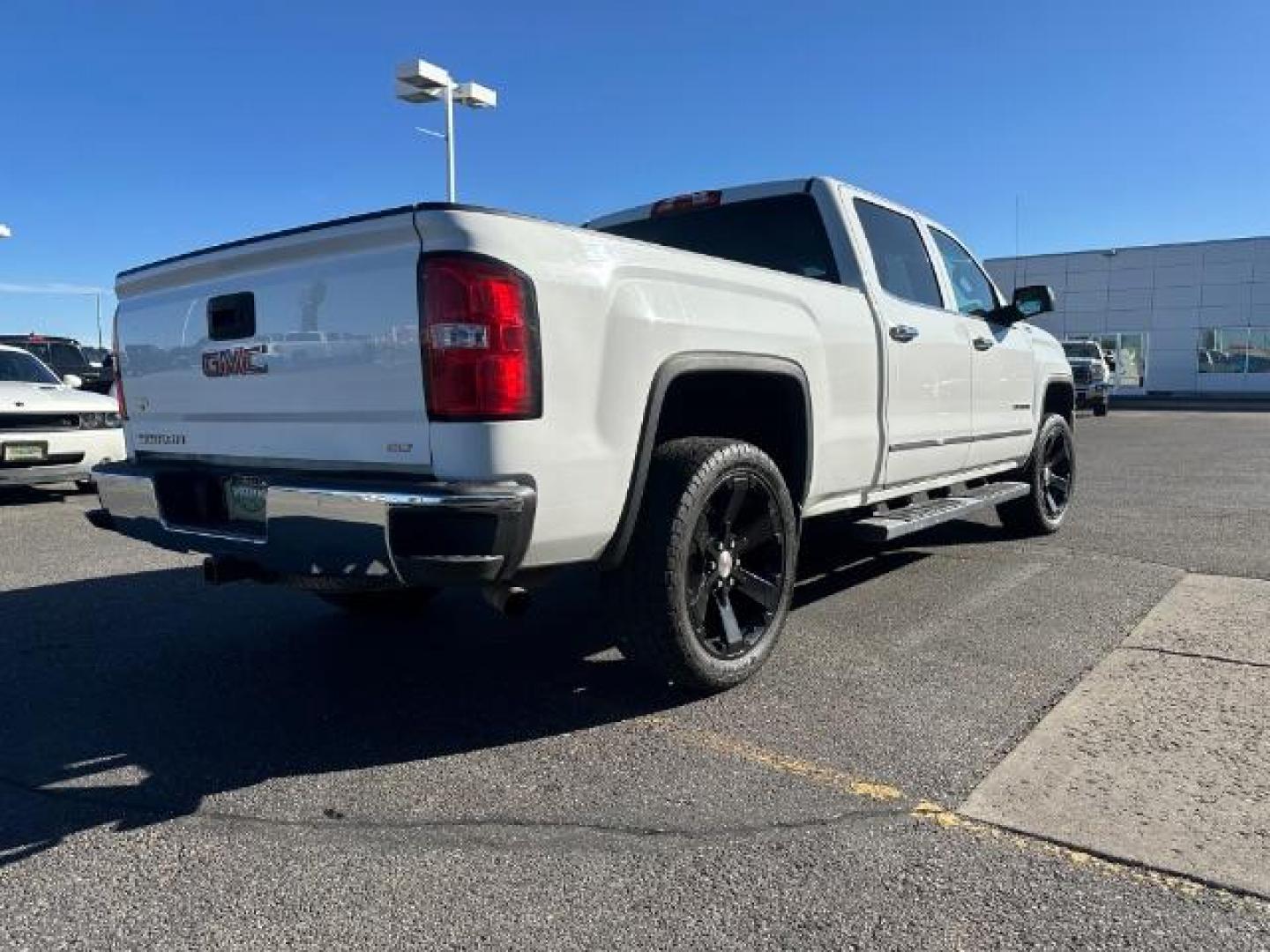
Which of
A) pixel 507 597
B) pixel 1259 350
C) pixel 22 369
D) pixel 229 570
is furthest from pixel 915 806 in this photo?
pixel 1259 350

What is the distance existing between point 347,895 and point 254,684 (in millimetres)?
1814

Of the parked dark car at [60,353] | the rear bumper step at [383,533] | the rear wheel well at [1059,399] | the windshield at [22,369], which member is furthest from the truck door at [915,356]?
the parked dark car at [60,353]

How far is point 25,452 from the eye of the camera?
9.07 meters

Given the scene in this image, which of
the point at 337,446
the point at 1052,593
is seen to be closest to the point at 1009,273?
the point at 1052,593

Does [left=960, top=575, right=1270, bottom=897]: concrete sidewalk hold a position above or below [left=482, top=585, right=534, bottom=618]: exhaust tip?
below

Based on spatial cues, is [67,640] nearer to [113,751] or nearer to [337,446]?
[113,751]

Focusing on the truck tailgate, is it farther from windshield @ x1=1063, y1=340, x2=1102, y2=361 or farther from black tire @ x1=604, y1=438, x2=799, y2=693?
windshield @ x1=1063, y1=340, x2=1102, y2=361

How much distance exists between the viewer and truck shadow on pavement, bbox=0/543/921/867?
3148mm

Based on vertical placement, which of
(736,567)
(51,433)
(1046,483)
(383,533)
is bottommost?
(1046,483)

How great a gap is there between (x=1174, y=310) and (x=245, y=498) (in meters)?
43.8

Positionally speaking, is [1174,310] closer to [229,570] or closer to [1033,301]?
[1033,301]

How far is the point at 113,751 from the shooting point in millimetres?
3373

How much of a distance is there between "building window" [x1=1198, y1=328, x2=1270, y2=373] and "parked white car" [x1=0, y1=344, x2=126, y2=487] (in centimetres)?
4076

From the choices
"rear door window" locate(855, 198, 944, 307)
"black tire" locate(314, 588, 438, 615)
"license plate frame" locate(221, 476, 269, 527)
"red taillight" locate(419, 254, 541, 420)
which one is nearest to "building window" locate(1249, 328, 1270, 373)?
"rear door window" locate(855, 198, 944, 307)
